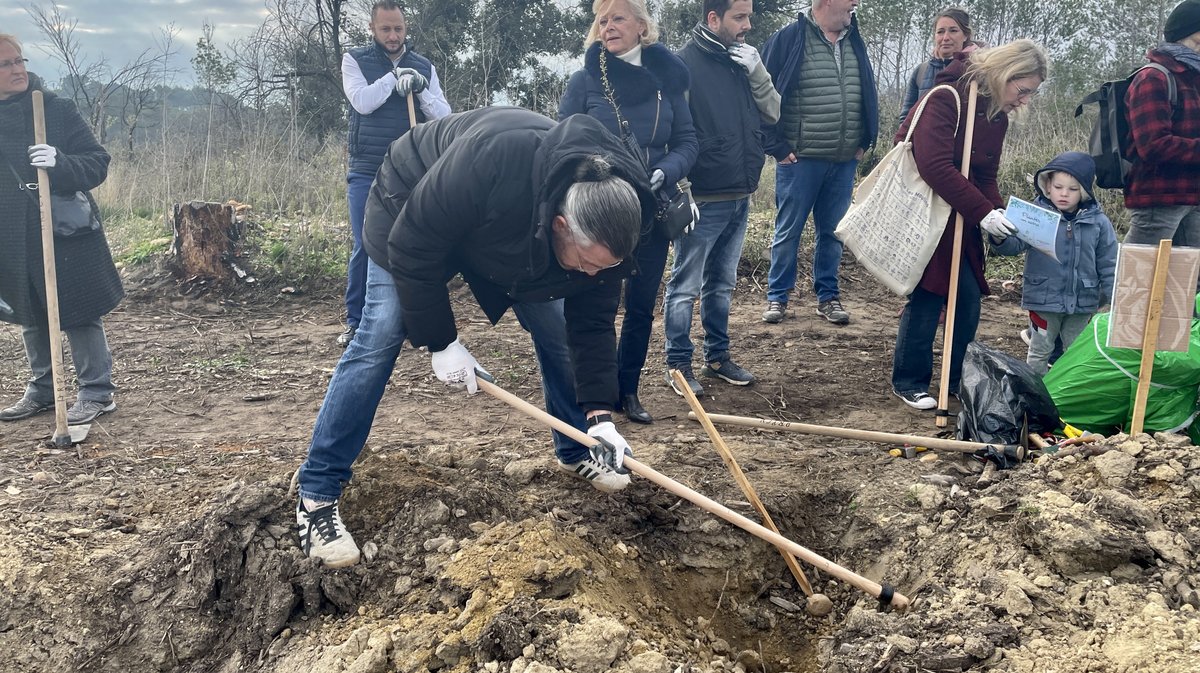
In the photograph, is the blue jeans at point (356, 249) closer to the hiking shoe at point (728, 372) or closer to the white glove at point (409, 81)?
the white glove at point (409, 81)

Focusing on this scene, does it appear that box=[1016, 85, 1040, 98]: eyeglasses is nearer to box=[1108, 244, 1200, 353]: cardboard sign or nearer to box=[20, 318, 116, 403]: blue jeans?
box=[1108, 244, 1200, 353]: cardboard sign

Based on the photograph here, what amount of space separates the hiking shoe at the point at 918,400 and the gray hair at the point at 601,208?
8.62ft

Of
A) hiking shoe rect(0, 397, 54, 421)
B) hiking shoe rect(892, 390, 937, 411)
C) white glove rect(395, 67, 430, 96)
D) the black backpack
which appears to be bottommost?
hiking shoe rect(0, 397, 54, 421)

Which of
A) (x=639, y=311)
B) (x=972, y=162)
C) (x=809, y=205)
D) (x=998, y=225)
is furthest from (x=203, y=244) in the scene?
(x=998, y=225)

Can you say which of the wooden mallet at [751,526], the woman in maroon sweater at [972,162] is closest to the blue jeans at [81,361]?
the wooden mallet at [751,526]

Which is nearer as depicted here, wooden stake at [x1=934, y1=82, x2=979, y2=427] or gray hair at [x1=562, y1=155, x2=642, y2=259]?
gray hair at [x1=562, y1=155, x2=642, y2=259]

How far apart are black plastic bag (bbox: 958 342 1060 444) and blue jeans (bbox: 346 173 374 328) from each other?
3.20m

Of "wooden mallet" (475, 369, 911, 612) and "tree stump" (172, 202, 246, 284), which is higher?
"tree stump" (172, 202, 246, 284)

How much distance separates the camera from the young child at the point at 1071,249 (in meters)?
3.97

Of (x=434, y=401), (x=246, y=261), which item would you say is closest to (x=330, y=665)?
(x=434, y=401)

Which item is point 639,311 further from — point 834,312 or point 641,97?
point 834,312

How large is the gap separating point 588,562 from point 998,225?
2447 mm

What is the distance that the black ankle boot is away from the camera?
13.8ft

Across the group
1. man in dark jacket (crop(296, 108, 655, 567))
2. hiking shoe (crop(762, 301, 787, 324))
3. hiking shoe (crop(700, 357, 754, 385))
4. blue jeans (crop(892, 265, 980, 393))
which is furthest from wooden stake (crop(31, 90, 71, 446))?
hiking shoe (crop(762, 301, 787, 324))
